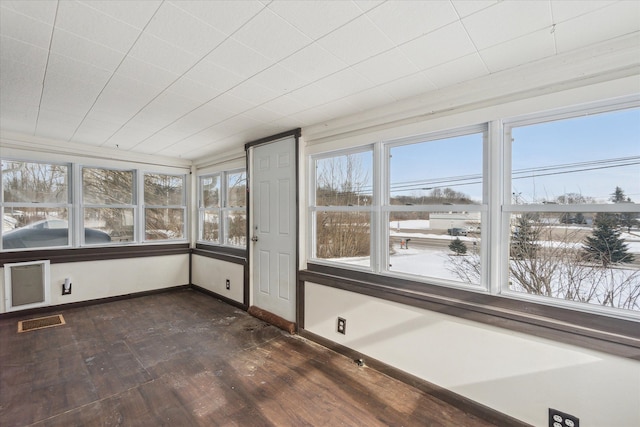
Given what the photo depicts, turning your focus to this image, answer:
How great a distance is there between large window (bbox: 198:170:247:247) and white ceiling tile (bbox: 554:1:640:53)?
12.1 feet

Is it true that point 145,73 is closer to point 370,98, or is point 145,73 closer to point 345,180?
point 370,98

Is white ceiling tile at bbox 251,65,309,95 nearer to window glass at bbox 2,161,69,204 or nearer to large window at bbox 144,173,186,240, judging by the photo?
large window at bbox 144,173,186,240

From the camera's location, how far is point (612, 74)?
1.62 m

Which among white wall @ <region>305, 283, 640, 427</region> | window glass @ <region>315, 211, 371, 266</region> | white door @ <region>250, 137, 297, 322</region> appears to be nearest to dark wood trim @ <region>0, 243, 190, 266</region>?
white door @ <region>250, 137, 297, 322</region>

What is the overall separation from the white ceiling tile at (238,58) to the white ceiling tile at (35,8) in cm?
73

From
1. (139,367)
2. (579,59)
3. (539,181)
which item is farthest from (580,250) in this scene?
(139,367)

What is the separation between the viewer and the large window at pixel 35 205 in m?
3.71

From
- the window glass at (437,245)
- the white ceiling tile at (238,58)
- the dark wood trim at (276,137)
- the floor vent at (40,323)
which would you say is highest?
the white ceiling tile at (238,58)

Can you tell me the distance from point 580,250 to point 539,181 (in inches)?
19.4

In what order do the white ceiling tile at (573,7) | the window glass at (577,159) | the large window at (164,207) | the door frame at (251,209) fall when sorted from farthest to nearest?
1. the large window at (164,207)
2. the door frame at (251,209)
3. the window glass at (577,159)
4. the white ceiling tile at (573,7)

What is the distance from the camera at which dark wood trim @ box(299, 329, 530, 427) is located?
6.20 ft

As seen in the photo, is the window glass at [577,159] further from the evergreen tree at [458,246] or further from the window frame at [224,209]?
the window frame at [224,209]

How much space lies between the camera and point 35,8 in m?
1.37

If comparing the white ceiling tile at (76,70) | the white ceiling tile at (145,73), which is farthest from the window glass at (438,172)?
the white ceiling tile at (76,70)
